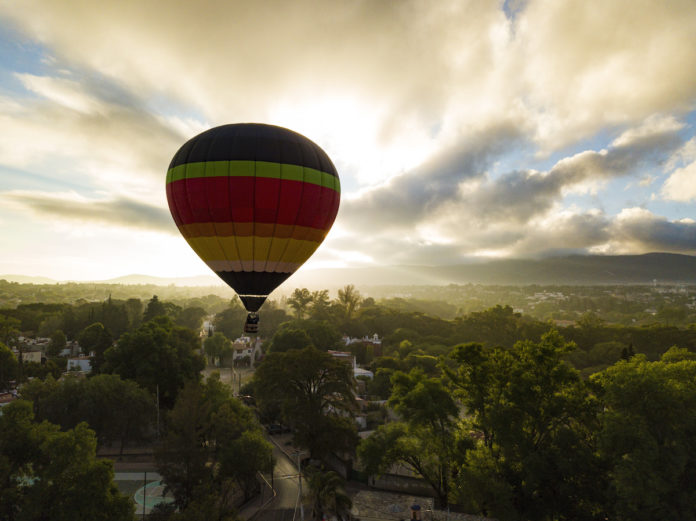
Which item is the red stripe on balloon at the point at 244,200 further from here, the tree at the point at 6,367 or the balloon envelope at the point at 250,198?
the tree at the point at 6,367

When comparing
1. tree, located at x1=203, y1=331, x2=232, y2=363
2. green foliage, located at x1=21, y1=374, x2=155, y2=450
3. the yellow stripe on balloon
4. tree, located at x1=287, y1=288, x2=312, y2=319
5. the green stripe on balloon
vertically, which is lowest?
tree, located at x1=203, y1=331, x2=232, y2=363

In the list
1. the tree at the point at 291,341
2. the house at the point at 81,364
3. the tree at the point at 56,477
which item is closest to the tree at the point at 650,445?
the tree at the point at 56,477

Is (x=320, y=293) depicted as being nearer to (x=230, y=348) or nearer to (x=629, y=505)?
(x=230, y=348)

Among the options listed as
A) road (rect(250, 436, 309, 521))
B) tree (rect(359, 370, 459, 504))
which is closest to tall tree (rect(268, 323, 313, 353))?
road (rect(250, 436, 309, 521))

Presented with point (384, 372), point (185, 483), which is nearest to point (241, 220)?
point (185, 483)

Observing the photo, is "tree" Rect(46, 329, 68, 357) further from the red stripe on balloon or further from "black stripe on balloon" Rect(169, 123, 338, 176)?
"black stripe on balloon" Rect(169, 123, 338, 176)

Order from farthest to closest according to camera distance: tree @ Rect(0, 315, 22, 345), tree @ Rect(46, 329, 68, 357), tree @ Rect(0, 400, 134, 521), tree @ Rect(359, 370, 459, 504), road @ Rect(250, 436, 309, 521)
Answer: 1. tree @ Rect(46, 329, 68, 357)
2. tree @ Rect(0, 315, 22, 345)
3. road @ Rect(250, 436, 309, 521)
4. tree @ Rect(359, 370, 459, 504)
5. tree @ Rect(0, 400, 134, 521)

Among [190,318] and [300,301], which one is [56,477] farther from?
[190,318]
